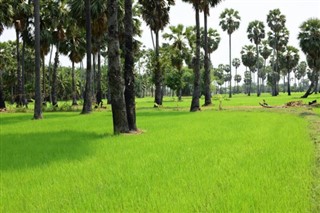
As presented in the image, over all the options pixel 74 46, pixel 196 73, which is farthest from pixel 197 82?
pixel 74 46

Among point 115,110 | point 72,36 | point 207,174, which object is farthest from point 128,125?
point 72,36

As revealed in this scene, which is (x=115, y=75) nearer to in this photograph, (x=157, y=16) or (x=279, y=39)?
(x=157, y=16)

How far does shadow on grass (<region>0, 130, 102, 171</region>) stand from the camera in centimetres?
1048

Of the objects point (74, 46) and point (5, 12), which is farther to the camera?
point (74, 46)

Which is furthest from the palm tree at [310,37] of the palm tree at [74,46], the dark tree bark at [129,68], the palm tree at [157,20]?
the dark tree bark at [129,68]

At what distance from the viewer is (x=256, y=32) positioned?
96.9 metres

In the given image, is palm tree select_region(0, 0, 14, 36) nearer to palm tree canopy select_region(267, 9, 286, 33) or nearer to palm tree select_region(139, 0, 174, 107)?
palm tree select_region(139, 0, 174, 107)

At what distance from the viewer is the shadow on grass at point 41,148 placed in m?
10.5

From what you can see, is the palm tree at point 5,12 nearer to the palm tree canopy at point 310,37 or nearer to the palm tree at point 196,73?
the palm tree at point 196,73

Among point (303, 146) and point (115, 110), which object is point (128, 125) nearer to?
point (115, 110)

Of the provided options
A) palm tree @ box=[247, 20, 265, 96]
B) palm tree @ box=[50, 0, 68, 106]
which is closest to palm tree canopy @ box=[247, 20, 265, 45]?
palm tree @ box=[247, 20, 265, 96]

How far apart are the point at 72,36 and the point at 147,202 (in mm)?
48269

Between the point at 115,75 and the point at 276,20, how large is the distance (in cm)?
7918

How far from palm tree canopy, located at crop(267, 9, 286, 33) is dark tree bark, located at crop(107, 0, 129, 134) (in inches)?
3054
